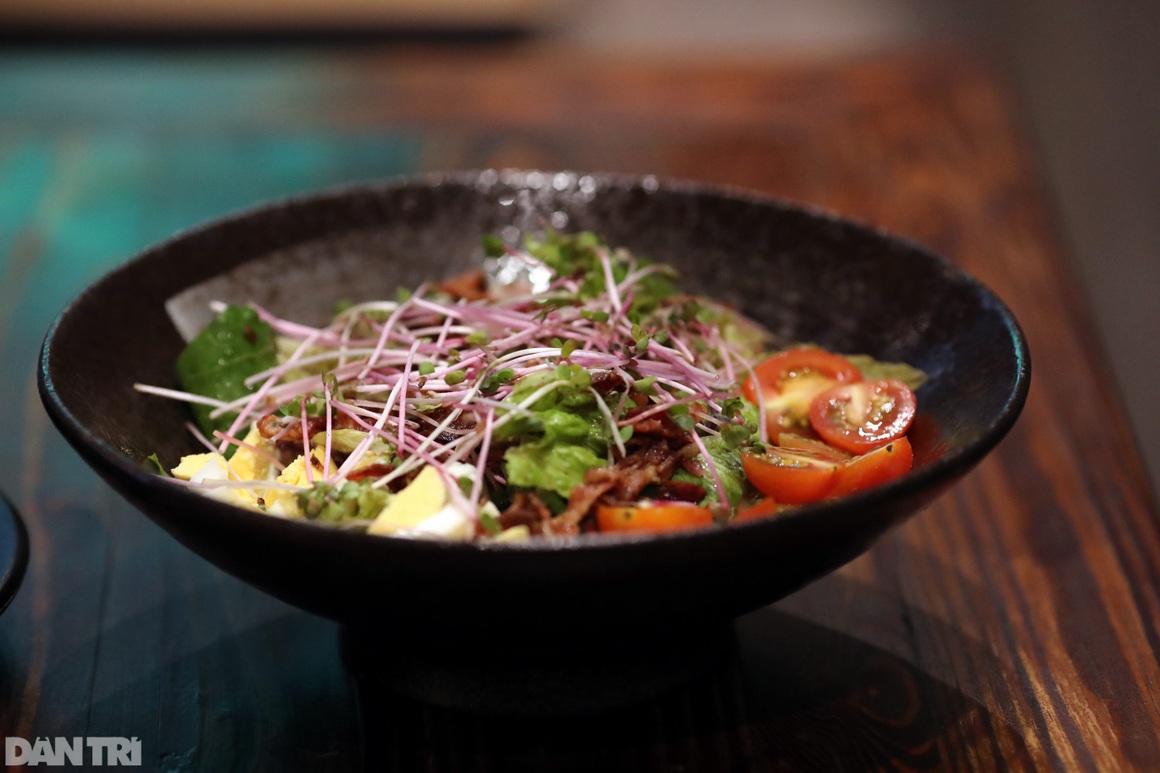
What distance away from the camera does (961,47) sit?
4.39 metres

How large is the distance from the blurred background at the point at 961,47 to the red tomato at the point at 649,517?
2.04 metres

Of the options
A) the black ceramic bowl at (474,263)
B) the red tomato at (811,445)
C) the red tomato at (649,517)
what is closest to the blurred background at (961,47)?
the black ceramic bowl at (474,263)

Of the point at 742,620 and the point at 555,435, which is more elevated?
the point at 555,435

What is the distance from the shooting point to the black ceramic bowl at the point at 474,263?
122 centimetres

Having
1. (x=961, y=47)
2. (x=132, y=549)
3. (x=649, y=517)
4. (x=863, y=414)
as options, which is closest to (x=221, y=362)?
(x=132, y=549)

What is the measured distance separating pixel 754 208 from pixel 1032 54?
4.86 meters

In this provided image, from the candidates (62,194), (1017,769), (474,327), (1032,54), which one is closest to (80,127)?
(62,194)

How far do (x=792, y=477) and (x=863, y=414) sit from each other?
0.30m

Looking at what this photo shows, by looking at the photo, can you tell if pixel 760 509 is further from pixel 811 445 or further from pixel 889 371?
pixel 889 371

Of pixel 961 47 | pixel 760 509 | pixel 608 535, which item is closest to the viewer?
pixel 608 535

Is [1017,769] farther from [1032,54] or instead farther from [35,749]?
[1032,54]

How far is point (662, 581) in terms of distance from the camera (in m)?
1.23

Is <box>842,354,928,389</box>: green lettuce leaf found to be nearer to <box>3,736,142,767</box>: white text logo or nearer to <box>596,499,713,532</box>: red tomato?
<box>596,499,713,532</box>: red tomato

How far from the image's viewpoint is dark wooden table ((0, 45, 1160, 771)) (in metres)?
1.52
